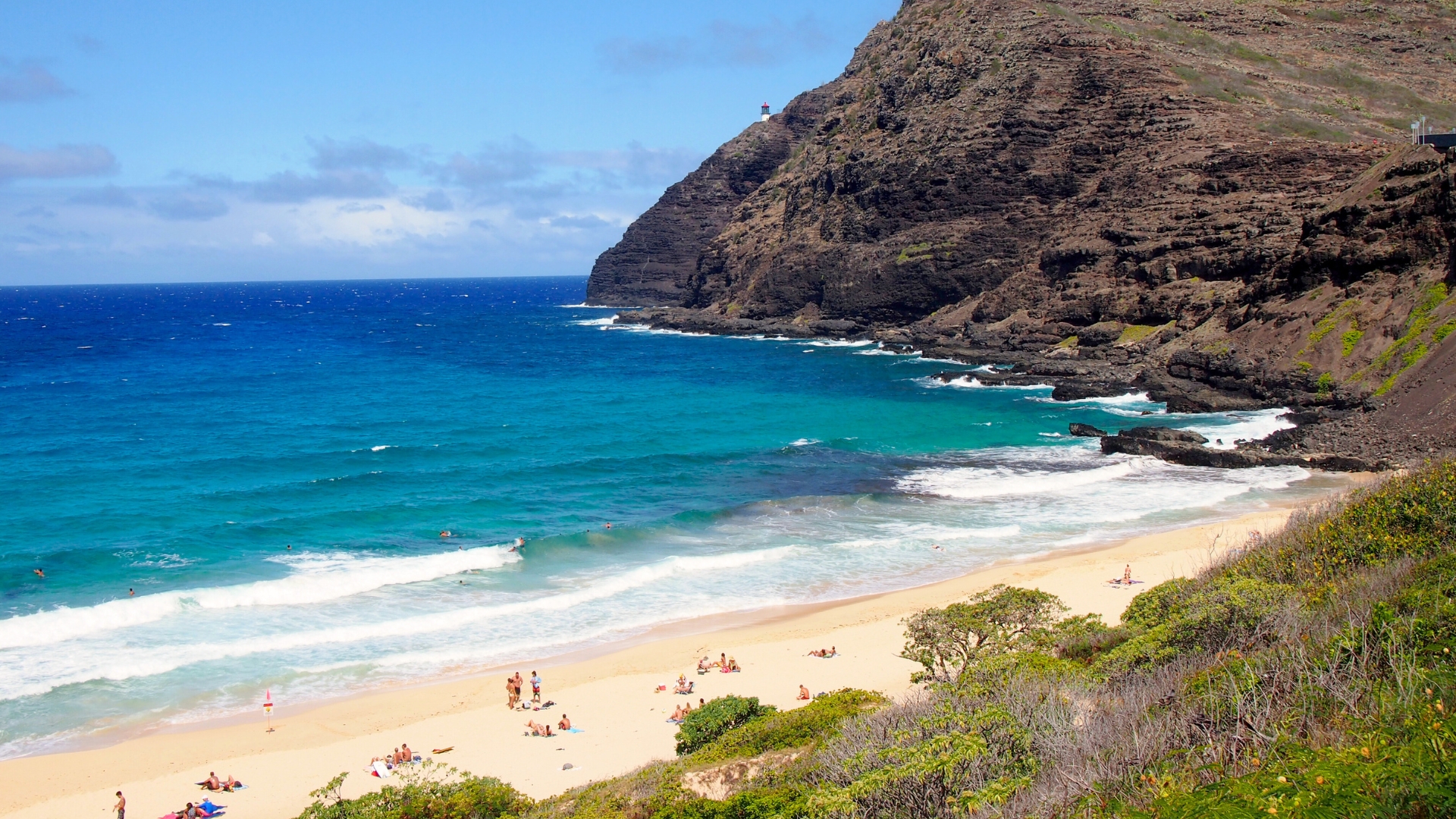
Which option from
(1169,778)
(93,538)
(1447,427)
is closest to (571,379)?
(93,538)

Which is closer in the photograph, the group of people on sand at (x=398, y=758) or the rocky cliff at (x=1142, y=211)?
the group of people on sand at (x=398, y=758)

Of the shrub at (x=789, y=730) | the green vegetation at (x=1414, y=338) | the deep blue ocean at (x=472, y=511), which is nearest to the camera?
the shrub at (x=789, y=730)

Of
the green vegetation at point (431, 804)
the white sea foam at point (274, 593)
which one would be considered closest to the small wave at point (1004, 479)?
the white sea foam at point (274, 593)

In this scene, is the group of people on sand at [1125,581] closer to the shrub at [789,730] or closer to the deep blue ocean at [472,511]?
the deep blue ocean at [472,511]

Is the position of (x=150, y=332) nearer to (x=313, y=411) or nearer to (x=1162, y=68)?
(x=313, y=411)

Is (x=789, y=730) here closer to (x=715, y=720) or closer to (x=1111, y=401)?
(x=715, y=720)

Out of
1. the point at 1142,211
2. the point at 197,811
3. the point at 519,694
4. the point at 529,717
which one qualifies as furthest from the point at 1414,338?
the point at 197,811

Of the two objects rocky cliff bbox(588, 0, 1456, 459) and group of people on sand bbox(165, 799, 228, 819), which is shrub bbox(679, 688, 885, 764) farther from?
rocky cliff bbox(588, 0, 1456, 459)
